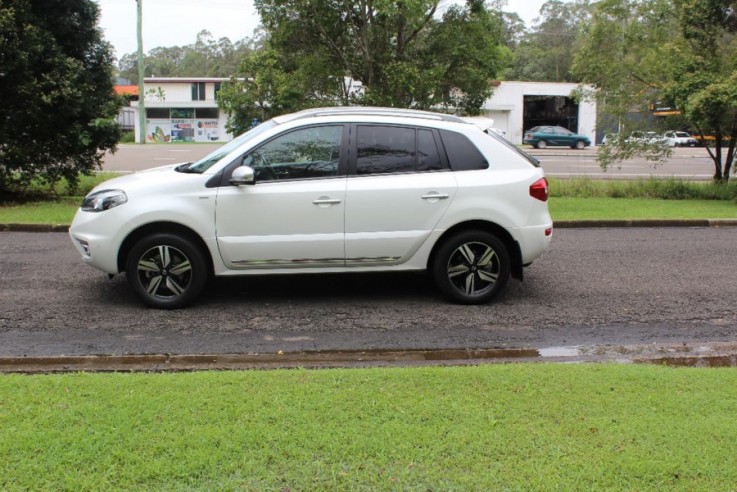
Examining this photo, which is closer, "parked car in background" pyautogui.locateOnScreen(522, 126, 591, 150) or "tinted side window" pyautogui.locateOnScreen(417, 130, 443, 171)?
"tinted side window" pyautogui.locateOnScreen(417, 130, 443, 171)

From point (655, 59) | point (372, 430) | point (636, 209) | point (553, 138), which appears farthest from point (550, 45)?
point (372, 430)

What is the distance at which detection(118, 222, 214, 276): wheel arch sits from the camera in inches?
252

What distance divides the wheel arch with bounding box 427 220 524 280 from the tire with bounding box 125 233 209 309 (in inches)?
88.3

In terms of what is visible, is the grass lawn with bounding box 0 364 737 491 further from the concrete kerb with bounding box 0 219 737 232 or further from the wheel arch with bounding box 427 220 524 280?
the concrete kerb with bounding box 0 219 737 232

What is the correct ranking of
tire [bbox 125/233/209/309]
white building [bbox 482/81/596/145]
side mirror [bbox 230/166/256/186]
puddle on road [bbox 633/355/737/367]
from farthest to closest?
white building [bbox 482/81/596/145] → tire [bbox 125/233/209/309] → side mirror [bbox 230/166/256/186] → puddle on road [bbox 633/355/737/367]

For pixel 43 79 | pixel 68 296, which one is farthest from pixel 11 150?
pixel 68 296

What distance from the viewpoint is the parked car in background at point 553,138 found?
155 ft

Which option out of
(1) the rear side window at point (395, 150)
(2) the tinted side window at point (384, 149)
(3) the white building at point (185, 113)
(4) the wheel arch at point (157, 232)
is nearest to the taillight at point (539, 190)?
(1) the rear side window at point (395, 150)

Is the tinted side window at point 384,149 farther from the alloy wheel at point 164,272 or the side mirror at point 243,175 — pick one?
the alloy wheel at point 164,272

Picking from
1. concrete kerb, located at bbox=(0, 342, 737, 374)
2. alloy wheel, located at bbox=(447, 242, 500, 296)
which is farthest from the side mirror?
alloy wheel, located at bbox=(447, 242, 500, 296)

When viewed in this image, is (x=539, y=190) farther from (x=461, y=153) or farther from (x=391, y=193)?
Result: (x=391, y=193)

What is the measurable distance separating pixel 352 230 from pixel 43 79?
8411 mm

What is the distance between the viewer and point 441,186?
21.7 ft

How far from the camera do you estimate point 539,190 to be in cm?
676
